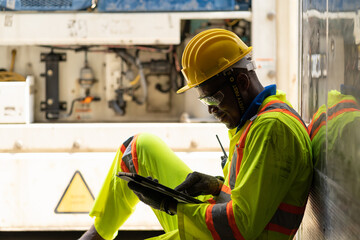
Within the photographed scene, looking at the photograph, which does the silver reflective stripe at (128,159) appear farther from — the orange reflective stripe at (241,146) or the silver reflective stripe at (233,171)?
the orange reflective stripe at (241,146)

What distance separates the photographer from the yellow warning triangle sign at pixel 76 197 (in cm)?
352

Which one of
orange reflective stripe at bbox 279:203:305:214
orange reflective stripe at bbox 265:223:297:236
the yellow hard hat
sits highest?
the yellow hard hat

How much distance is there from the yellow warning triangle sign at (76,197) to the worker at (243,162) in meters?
1.36

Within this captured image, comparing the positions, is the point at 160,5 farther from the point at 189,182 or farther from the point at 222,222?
the point at 222,222

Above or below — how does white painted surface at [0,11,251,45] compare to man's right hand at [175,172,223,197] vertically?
above

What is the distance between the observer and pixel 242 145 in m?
1.78

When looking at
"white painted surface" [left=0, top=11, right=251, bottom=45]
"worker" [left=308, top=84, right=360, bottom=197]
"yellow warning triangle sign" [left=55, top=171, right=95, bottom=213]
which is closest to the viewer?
"worker" [left=308, top=84, right=360, bottom=197]

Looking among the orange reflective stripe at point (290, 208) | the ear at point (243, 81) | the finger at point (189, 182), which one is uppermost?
the ear at point (243, 81)

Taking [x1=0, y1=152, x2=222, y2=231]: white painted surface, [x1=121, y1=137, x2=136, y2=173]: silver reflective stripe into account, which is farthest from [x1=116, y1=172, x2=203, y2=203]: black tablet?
[x1=0, y1=152, x2=222, y2=231]: white painted surface

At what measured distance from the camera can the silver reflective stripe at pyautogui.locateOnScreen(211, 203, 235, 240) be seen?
169 centimetres

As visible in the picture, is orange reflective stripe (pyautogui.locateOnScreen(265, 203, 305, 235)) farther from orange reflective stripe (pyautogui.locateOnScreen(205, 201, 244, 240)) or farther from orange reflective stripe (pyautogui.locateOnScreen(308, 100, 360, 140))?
orange reflective stripe (pyautogui.locateOnScreen(308, 100, 360, 140))

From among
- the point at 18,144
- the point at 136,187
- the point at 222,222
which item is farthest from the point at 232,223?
the point at 18,144

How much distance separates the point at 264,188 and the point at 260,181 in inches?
0.9

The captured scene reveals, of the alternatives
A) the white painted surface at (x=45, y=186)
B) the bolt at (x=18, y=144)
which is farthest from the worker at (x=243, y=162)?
the bolt at (x=18, y=144)
